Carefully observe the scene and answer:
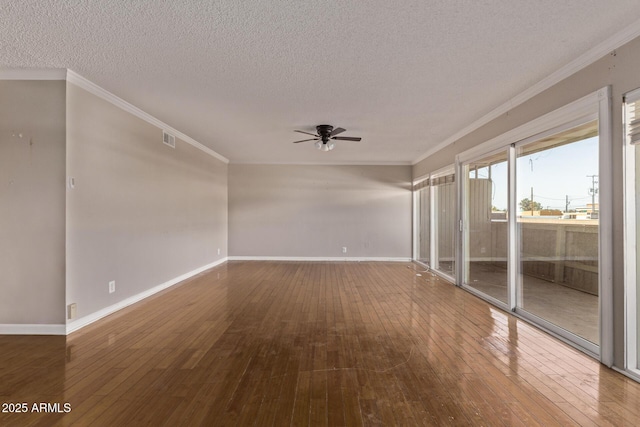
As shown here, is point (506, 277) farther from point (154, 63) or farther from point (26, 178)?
point (26, 178)

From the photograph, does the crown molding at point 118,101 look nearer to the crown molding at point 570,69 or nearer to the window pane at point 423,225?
the crown molding at point 570,69

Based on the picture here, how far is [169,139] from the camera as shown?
5.46 metres

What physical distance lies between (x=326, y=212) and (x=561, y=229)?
5.86 metres

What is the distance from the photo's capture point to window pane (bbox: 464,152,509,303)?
434 cm

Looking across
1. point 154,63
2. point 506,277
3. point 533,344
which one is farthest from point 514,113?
point 154,63

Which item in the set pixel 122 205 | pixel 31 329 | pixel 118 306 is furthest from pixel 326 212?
pixel 31 329

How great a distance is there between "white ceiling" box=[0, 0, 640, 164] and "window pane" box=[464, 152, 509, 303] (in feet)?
2.93

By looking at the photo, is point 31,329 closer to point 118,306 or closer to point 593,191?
point 118,306

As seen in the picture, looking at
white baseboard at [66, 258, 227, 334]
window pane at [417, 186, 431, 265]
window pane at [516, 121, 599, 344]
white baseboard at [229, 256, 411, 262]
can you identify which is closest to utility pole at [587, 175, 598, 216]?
window pane at [516, 121, 599, 344]

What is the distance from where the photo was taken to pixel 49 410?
2.01 m

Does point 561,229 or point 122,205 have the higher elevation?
point 122,205

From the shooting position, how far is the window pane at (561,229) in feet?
9.68

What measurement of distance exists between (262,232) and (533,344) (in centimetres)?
673

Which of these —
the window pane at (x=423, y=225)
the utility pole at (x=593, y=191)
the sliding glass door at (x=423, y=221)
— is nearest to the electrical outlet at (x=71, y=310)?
the utility pole at (x=593, y=191)
